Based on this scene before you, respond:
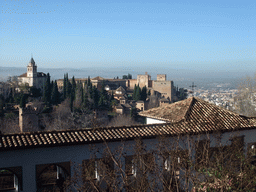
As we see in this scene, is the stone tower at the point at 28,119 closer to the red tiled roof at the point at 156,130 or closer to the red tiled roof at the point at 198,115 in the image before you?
the red tiled roof at the point at 198,115

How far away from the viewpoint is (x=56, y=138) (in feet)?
24.3

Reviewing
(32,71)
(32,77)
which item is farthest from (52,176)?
(32,71)

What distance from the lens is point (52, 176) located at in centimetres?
1005

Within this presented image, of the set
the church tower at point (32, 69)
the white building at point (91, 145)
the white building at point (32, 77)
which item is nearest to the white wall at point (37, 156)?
the white building at point (91, 145)

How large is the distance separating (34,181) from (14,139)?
1.00 meters

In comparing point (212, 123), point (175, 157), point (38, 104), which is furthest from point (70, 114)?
point (175, 157)

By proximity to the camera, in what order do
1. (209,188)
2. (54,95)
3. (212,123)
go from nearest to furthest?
(209,188), (212,123), (54,95)

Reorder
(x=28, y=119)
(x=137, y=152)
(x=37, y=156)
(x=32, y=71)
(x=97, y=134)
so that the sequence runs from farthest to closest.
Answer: (x=32, y=71)
(x=28, y=119)
(x=97, y=134)
(x=37, y=156)
(x=137, y=152)

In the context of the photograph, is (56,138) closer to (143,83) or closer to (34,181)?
(34,181)

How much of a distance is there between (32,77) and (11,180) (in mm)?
56882

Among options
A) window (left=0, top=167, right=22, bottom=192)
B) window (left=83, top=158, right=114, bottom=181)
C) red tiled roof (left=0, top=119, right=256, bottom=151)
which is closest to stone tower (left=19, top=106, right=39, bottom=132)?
window (left=0, top=167, right=22, bottom=192)

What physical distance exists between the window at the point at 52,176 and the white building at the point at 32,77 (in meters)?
55.3

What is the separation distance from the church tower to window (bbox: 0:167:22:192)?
56.6 meters

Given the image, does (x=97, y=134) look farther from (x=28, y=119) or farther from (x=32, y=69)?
(x=32, y=69)
